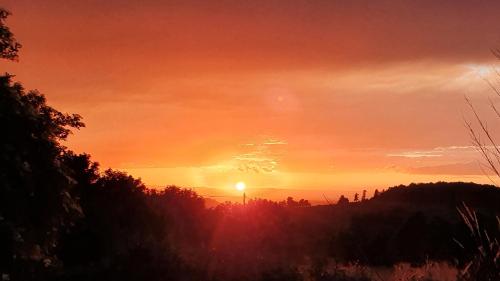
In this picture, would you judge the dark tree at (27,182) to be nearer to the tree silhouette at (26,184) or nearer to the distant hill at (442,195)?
the tree silhouette at (26,184)

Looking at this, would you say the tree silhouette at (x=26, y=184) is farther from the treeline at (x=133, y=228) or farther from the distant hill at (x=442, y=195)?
the distant hill at (x=442, y=195)

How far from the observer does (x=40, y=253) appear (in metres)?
22.6

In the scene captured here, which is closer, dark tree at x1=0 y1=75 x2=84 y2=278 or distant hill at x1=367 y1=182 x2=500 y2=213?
dark tree at x1=0 y1=75 x2=84 y2=278

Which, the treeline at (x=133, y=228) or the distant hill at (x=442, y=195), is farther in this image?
the distant hill at (x=442, y=195)

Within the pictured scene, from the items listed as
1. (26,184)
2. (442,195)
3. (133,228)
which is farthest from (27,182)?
(442,195)

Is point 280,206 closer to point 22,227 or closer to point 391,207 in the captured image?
point 391,207


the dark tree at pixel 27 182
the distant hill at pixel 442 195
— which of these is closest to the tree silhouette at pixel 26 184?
the dark tree at pixel 27 182

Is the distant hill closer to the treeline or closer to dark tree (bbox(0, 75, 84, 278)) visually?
the treeline

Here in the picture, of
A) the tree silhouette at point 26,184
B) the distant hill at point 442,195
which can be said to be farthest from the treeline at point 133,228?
the distant hill at point 442,195

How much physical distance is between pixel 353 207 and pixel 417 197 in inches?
507

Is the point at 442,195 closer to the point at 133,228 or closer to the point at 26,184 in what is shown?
the point at 133,228

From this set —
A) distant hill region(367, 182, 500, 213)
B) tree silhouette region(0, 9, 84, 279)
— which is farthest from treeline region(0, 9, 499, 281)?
distant hill region(367, 182, 500, 213)

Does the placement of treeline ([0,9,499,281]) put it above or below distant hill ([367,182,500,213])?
below

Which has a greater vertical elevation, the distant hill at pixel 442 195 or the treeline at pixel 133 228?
the distant hill at pixel 442 195
